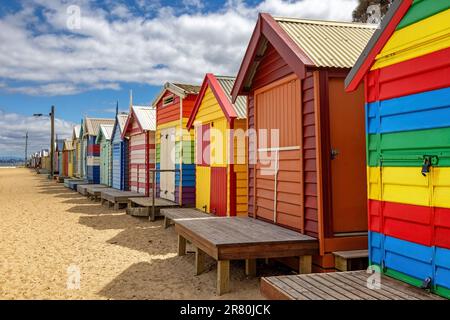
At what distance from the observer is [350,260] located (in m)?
5.45

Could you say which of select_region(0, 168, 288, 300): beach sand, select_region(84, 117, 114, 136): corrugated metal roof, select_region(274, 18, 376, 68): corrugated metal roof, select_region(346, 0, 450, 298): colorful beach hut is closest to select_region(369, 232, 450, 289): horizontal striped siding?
select_region(346, 0, 450, 298): colorful beach hut

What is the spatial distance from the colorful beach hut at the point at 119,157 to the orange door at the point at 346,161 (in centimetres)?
1504

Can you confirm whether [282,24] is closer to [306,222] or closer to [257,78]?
[257,78]

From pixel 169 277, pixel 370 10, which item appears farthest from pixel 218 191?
pixel 370 10

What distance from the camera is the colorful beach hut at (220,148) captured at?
970 cm

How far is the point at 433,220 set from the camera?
12.9ft

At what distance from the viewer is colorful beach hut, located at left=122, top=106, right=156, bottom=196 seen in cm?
1645

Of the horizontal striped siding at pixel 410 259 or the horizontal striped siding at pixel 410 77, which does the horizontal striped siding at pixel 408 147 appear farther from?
the horizontal striped siding at pixel 410 259

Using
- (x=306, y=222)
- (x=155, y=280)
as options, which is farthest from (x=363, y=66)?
(x=155, y=280)

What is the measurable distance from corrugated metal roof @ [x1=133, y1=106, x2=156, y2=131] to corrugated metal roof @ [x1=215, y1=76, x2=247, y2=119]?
19.9 feet

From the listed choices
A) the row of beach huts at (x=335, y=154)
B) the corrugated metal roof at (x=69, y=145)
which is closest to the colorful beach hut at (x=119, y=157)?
the row of beach huts at (x=335, y=154)

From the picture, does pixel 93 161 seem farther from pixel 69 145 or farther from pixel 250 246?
pixel 250 246

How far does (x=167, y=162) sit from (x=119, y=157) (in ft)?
23.5
